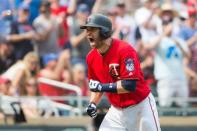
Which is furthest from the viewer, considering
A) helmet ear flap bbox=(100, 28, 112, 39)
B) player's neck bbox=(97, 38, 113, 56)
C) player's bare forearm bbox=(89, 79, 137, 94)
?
player's neck bbox=(97, 38, 113, 56)

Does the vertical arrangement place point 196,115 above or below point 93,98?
below

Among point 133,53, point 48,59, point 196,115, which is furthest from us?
point 48,59

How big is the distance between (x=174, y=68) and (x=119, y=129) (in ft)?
11.7

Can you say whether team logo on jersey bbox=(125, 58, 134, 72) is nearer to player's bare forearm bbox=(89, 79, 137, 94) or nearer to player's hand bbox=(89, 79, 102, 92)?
player's bare forearm bbox=(89, 79, 137, 94)

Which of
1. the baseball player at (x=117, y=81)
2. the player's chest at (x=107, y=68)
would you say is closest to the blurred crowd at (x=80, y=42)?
the baseball player at (x=117, y=81)

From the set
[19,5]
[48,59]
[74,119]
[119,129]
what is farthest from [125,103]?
[19,5]

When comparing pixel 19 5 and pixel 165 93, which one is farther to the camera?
pixel 19 5

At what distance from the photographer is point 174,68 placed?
9.80m

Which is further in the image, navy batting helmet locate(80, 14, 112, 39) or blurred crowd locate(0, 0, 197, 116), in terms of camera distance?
blurred crowd locate(0, 0, 197, 116)

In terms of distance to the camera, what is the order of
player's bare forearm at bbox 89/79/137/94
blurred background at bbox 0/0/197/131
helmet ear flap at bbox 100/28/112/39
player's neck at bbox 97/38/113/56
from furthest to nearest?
blurred background at bbox 0/0/197/131 → player's neck at bbox 97/38/113/56 → helmet ear flap at bbox 100/28/112/39 → player's bare forearm at bbox 89/79/137/94

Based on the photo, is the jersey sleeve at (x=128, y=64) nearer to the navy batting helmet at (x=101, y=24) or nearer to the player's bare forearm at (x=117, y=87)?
the player's bare forearm at (x=117, y=87)

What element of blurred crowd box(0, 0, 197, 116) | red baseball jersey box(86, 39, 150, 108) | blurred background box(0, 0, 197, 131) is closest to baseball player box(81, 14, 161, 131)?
red baseball jersey box(86, 39, 150, 108)

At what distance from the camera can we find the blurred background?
9.77 m

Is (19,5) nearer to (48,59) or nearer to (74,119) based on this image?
(48,59)
